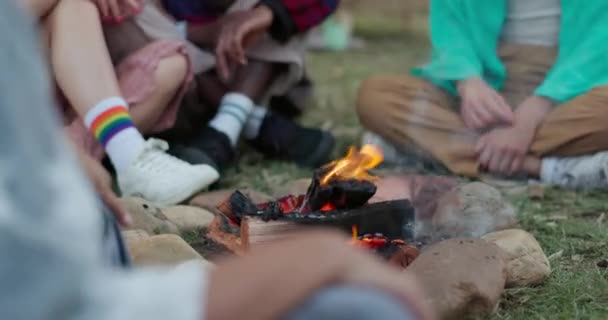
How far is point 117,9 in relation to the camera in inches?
106

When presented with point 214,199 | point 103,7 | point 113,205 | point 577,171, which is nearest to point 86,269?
point 113,205

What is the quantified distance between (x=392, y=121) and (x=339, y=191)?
1129 mm

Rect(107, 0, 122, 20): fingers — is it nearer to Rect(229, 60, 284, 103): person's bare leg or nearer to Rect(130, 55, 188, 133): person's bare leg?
Rect(130, 55, 188, 133): person's bare leg

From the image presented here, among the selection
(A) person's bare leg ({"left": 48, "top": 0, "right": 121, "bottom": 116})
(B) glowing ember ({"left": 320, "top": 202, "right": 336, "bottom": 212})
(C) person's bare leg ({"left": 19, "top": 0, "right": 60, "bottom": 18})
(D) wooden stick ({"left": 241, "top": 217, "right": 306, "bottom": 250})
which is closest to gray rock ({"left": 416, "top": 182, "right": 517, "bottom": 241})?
(B) glowing ember ({"left": 320, "top": 202, "right": 336, "bottom": 212})

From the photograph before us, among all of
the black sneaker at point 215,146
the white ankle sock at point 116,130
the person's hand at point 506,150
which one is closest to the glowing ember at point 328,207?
the white ankle sock at point 116,130

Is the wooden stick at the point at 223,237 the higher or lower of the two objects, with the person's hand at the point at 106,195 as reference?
lower

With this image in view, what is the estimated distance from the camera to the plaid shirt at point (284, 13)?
2.99 m

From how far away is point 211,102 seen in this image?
125 inches

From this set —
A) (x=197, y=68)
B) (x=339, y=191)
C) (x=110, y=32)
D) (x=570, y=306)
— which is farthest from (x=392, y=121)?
(x=570, y=306)

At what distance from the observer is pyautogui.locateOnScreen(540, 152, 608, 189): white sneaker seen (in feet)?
9.09

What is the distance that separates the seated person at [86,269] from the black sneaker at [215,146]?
1.90 metres

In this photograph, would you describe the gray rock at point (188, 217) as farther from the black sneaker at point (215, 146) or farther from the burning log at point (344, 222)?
the black sneaker at point (215, 146)

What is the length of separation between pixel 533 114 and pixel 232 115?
35.9 inches

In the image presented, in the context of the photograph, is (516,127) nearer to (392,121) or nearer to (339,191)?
(392,121)
